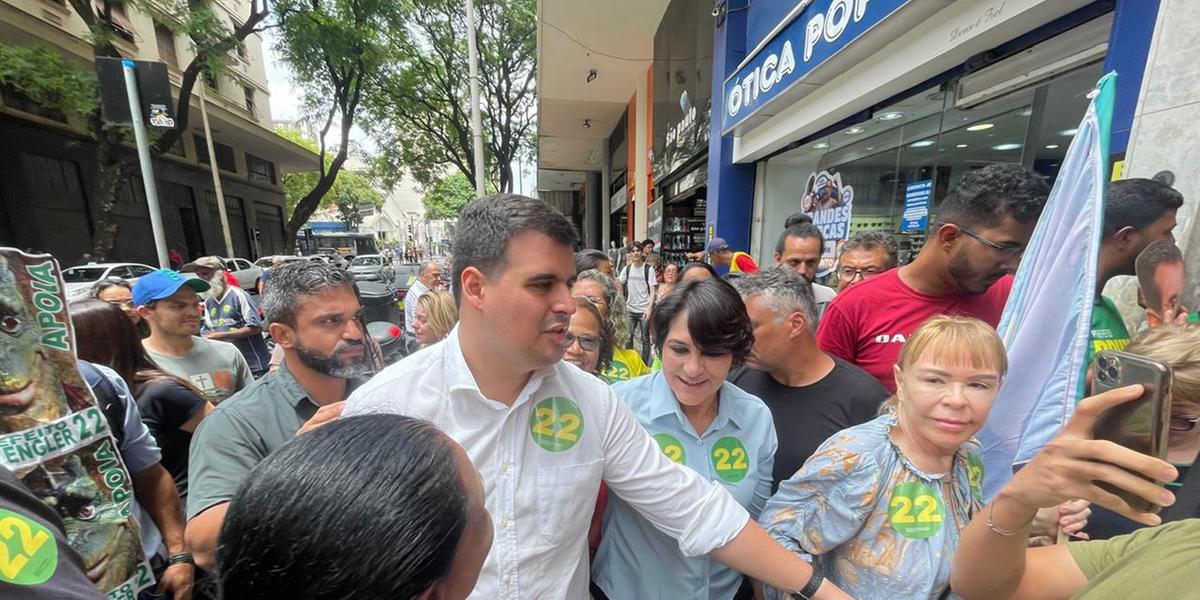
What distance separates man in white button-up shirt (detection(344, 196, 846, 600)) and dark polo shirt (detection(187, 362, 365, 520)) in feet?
1.92

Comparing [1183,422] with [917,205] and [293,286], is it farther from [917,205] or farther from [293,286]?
[917,205]

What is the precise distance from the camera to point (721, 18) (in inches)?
276

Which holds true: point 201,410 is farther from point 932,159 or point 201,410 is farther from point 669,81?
point 669,81

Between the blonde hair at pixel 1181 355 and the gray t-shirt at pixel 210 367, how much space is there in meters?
4.04

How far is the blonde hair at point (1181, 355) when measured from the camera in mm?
1044

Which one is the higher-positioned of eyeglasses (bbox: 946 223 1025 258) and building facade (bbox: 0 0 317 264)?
building facade (bbox: 0 0 317 264)

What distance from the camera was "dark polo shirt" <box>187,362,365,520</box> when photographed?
1295 mm

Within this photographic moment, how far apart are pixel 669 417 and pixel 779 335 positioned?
565 mm

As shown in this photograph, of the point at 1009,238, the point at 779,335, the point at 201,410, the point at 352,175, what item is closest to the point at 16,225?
the point at 201,410

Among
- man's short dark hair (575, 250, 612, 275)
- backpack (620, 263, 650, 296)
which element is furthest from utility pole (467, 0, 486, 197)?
man's short dark hair (575, 250, 612, 275)

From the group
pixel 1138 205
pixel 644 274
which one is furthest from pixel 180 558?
pixel 644 274

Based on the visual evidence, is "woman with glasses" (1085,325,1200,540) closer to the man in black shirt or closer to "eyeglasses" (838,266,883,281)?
the man in black shirt

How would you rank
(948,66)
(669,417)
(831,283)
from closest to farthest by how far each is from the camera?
(669,417) < (948,66) < (831,283)

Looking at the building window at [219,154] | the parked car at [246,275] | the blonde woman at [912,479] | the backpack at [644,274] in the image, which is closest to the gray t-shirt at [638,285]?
the backpack at [644,274]
